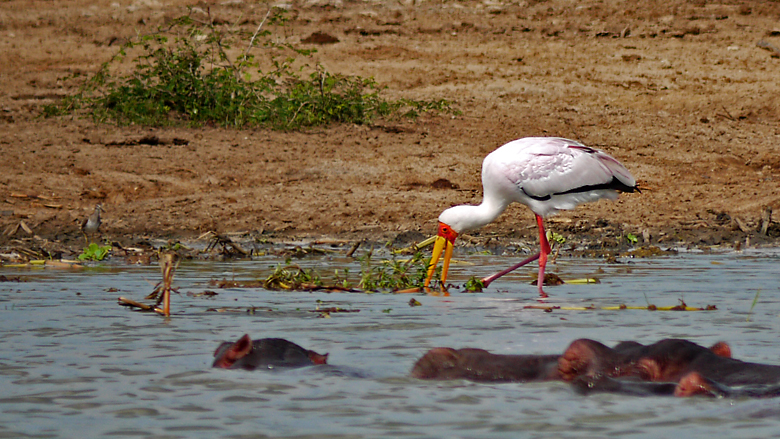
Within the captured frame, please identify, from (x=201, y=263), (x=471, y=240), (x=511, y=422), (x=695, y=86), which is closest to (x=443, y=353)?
(x=511, y=422)

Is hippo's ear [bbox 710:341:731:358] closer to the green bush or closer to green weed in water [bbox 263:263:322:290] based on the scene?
green weed in water [bbox 263:263:322:290]

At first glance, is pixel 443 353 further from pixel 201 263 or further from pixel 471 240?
pixel 471 240

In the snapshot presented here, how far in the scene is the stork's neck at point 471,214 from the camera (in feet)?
22.8

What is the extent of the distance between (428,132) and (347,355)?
969 centimetres

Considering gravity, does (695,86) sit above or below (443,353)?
above

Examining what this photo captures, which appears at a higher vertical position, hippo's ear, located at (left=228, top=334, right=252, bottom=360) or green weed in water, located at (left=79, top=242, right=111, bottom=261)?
hippo's ear, located at (left=228, top=334, right=252, bottom=360)

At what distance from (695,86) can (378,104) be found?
531cm

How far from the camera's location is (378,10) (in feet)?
68.5

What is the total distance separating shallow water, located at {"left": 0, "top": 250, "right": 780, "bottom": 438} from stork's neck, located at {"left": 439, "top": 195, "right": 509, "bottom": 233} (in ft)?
1.53

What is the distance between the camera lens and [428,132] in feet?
45.5

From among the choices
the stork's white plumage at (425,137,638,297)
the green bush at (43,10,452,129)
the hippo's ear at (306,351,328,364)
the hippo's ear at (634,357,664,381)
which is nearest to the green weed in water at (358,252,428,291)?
the stork's white plumage at (425,137,638,297)

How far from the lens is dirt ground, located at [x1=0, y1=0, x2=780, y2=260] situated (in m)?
10.4

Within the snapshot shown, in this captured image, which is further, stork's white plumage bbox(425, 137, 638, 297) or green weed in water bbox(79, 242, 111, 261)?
green weed in water bbox(79, 242, 111, 261)

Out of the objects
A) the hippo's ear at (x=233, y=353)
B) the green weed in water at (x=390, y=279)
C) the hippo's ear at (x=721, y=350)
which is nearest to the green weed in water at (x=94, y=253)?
the green weed in water at (x=390, y=279)
